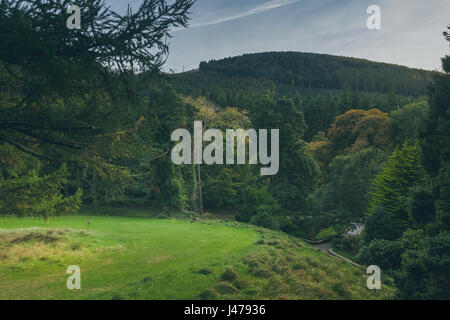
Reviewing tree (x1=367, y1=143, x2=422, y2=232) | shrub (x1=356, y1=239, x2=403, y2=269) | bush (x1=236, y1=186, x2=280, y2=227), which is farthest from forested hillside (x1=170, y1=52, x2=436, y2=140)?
shrub (x1=356, y1=239, x2=403, y2=269)

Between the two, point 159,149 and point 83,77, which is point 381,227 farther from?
point 159,149

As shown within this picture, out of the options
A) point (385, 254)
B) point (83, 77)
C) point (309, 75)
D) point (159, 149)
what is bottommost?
point (385, 254)

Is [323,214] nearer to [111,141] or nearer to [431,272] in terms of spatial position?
[431,272]

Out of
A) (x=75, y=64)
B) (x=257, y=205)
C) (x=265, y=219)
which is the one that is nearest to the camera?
(x=75, y=64)

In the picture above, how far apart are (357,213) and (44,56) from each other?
22.7 meters

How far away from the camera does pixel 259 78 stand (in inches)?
5017

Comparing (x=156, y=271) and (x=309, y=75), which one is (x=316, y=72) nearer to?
(x=309, y=75)

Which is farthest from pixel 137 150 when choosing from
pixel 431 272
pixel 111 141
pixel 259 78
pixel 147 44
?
pixel 259 78

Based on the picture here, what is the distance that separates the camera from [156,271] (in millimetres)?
10359

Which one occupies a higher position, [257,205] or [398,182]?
[398,182]

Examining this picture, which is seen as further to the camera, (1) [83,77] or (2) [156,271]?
(2) [156,271]

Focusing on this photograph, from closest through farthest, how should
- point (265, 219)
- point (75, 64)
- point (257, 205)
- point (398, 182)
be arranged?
point (75, 64) → point (398, 182) → point (265, 219) → point (257, 205)

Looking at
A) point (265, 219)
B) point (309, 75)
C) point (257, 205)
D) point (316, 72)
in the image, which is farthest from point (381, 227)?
point (316, 72)

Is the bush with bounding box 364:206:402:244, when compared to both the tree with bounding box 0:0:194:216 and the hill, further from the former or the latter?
the hill
